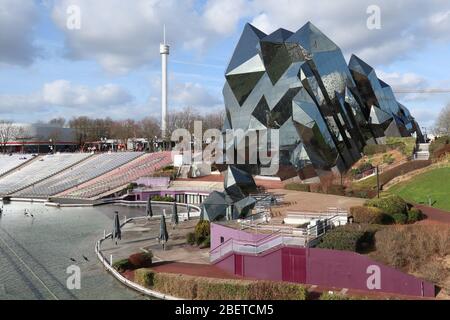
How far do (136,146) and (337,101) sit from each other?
8113 centimetres

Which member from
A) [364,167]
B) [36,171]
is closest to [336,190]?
[364,167]

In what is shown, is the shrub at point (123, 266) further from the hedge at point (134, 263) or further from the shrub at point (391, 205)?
the shrub at point (391, 205)

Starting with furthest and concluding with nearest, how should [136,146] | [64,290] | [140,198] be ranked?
[136,146] → [140,198] → [64,290]

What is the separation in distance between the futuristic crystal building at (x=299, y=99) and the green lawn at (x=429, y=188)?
30.6 feet

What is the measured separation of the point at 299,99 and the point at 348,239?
2718cm

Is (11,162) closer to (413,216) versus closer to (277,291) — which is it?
(413,216)

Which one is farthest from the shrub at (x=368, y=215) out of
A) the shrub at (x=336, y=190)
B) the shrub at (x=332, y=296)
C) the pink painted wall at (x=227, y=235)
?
the shrub at (x=336, y=190)

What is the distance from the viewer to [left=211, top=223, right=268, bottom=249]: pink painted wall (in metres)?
20.6

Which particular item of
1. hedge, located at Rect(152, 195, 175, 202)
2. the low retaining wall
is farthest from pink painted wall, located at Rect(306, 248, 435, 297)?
hedge, located at Rect(152, 195, 175, 202)

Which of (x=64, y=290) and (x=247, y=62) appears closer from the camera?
(x=64, y=290)

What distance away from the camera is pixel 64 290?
19.6 meters
